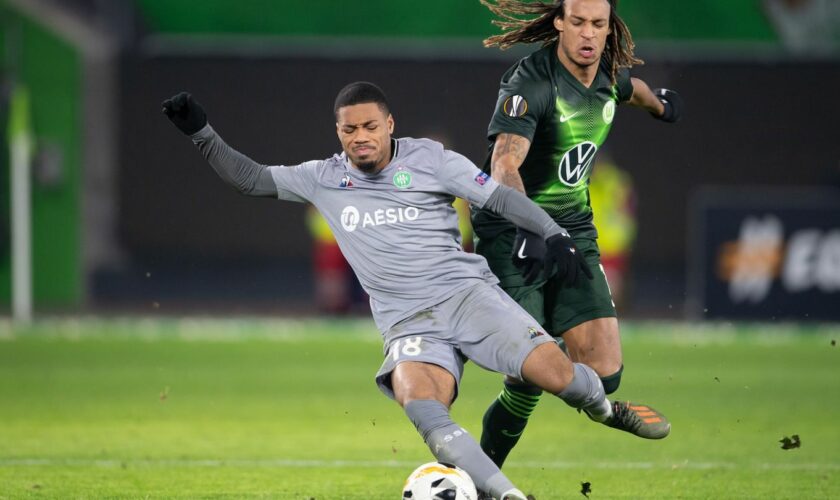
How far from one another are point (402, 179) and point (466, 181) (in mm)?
286

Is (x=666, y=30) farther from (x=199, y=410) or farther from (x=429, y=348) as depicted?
(x=429, y=348)

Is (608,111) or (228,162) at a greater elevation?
(608,111)

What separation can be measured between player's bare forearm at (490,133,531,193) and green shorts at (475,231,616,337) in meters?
0.52

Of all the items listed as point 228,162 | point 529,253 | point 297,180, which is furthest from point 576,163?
point 228,162

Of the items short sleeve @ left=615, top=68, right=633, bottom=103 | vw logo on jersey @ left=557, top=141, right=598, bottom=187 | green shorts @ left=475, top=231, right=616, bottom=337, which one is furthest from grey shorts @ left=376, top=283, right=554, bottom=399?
short sleeve @ left=615, top=68, right=633, bottom=103

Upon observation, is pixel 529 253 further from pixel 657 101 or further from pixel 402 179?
pixel 657 101

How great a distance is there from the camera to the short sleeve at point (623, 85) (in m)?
7.41

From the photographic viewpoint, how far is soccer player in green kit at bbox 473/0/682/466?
693 centimetres

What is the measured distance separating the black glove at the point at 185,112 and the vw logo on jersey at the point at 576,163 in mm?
1726

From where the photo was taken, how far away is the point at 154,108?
70.2 feet

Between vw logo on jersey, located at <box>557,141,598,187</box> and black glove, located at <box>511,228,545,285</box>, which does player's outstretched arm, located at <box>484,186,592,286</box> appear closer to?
black glove, located at <box>511,228,545,285</box>

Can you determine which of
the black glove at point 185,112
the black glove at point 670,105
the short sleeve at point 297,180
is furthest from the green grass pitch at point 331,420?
the black glove at point 670,105

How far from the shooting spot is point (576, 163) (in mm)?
7152

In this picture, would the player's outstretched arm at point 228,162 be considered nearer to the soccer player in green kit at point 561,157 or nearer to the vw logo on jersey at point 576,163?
the soccer player in green kit at point 561,157
